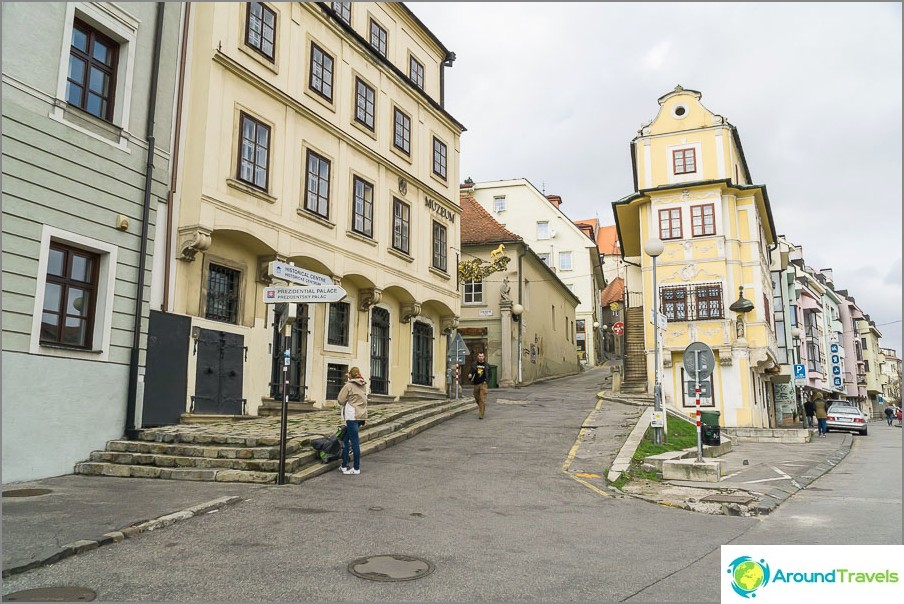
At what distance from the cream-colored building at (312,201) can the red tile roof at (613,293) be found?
45.1 metres

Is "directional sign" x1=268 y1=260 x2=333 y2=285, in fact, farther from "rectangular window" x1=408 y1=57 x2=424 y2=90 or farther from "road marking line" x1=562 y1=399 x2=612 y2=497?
"rectangular window" x1=408 y1=57 x2=424 y2=90

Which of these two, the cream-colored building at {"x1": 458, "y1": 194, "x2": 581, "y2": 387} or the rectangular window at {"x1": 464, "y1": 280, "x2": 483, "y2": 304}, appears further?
the rectangular window at {"x1": 464, "y1": 280, "x2": 483, "y2": 304}

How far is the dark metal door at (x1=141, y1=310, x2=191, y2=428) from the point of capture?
43.5ft

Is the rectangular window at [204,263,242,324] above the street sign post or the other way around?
above

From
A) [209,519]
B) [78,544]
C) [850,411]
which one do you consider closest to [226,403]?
[209,519]

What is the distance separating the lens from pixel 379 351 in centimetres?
2198

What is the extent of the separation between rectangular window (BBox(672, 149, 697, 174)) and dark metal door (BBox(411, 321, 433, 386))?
45.3 feet

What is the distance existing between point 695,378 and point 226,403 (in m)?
9.95

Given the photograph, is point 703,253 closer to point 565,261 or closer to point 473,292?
point 473,292

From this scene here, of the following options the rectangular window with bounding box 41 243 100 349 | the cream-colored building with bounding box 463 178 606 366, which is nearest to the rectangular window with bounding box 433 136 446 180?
the rectangular window with bounding box 41 243 100 349

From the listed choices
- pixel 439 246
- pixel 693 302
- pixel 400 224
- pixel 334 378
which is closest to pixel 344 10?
pixel 400 224

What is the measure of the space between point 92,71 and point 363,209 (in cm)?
904

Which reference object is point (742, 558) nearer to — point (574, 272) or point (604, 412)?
point (604, 412)

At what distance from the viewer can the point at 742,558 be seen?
507cm
